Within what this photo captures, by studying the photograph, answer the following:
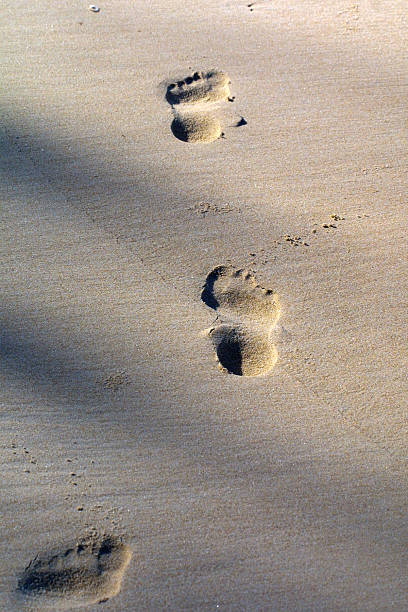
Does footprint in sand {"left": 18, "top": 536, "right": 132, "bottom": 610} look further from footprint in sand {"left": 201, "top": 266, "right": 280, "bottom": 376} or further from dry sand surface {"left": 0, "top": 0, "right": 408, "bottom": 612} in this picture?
footprint in sand {"left": 201, "top": 266, "right": 280, "bottom": 376}

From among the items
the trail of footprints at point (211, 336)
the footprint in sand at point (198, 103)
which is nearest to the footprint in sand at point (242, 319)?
the trail of footprints at point (211, 336)

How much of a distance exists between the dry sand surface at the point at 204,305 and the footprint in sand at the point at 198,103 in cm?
1

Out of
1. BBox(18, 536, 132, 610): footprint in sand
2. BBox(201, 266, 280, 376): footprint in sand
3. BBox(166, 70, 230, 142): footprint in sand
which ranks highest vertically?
BBox(166, 70, 230, 142): footprint in sand

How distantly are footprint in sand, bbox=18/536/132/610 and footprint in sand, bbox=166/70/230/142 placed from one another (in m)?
1.61

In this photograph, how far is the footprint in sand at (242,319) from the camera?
210 centimetres

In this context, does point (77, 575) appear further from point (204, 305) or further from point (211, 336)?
point (204, 305)

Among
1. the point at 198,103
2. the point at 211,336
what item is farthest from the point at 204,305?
the point at 198,103

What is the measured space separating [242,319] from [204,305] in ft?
0.48

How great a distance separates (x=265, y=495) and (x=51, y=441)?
712 mm

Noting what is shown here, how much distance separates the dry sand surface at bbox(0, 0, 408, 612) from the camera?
184cm

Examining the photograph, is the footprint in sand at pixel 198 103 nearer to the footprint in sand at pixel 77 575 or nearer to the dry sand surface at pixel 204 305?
the dry sand surface at pixel 204 305

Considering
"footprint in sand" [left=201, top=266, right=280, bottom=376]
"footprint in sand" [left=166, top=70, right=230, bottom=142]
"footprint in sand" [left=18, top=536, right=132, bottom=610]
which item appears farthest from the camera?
"footprint in sand" [left=166, top=70, right=230, bottom=142]

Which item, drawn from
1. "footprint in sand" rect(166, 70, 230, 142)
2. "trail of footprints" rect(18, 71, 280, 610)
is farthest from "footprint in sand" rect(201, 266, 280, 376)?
"footprint in sand" rect(166, 70, 230, 142)

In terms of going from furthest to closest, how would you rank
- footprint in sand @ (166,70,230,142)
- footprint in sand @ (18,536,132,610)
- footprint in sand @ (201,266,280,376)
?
footprint in sand @ (166,70,230,142) → footprint in sand @ (201,266,280,376) → footprint in sand @ (18,536,132,610)
